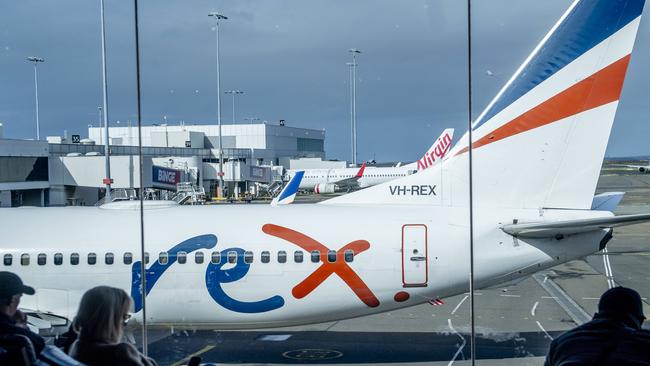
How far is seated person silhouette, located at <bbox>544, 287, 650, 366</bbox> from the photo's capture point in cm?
529

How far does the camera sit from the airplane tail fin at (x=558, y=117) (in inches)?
563

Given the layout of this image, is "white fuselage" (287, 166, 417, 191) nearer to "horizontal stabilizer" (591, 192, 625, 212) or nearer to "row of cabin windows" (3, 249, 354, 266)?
"horizontal stabilizer" (591, 192, 625, 212)

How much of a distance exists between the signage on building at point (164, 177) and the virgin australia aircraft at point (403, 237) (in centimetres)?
3075

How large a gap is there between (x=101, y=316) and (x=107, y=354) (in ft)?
0.93

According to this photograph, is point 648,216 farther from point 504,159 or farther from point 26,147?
point 26,147

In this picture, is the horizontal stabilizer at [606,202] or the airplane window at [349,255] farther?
the horizontal stabilizer at [606,202]

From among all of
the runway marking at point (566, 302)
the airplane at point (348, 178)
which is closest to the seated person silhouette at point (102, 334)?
the runway marking at point (566, 302)

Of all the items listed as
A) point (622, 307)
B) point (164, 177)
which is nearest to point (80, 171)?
point (164, 177)

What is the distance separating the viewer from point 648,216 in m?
12.4

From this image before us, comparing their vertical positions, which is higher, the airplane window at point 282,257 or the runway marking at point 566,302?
the airplane window at point 282,257

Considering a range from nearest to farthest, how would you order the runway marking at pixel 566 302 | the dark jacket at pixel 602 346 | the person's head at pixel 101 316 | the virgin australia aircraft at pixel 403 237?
the dark jacket at pixel 602 346
the person's head at pixel 101 316
the virgin australia aircraft at pixel 403 237
the runway marking at pixel 566 302

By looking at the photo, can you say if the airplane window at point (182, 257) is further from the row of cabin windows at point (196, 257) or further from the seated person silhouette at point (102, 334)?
the seated person silhouette at point (102, 334)

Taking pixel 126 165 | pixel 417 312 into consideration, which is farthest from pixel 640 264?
pixel 126 165

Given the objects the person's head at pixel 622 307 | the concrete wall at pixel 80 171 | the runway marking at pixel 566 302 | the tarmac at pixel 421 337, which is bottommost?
the runway marking at pixel 566 302
